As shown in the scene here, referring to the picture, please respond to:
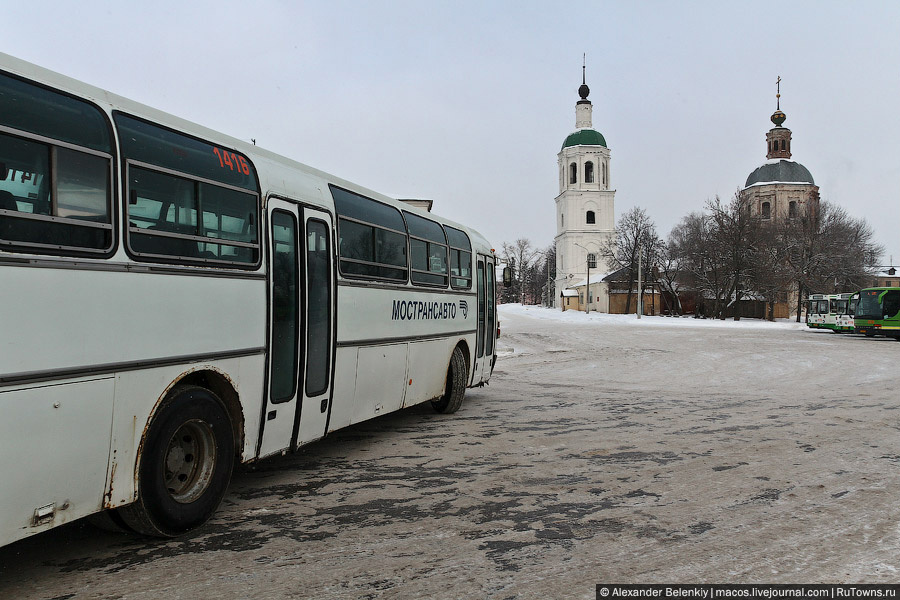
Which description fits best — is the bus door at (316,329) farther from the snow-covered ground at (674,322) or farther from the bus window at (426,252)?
the snow-covered ground at (674,322)

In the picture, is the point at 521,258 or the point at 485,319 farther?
the point at 521,258

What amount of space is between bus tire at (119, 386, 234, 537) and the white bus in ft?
0.05

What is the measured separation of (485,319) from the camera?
12.9m

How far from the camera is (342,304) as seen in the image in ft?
24.3

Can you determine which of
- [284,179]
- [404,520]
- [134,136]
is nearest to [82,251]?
[134,136]

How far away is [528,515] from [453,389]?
5.57m

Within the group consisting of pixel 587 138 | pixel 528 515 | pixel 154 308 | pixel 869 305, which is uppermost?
pixel 587 138

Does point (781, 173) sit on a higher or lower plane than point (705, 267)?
higher

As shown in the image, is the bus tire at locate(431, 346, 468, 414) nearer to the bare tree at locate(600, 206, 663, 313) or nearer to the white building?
the bare tree at locate(600, 206, 663, 313)

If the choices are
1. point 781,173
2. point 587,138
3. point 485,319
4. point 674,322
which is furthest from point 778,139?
point 485,319

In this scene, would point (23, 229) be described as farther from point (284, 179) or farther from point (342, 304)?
point (342, 304)

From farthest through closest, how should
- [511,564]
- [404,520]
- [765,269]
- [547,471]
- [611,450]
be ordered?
1. [765,269]
2. [611,450]
3. [547,471]
4. [404,520]
5. [511,564]

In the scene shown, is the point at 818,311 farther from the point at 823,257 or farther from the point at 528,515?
the point at 528,515

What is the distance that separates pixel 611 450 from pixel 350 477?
10.5ft
